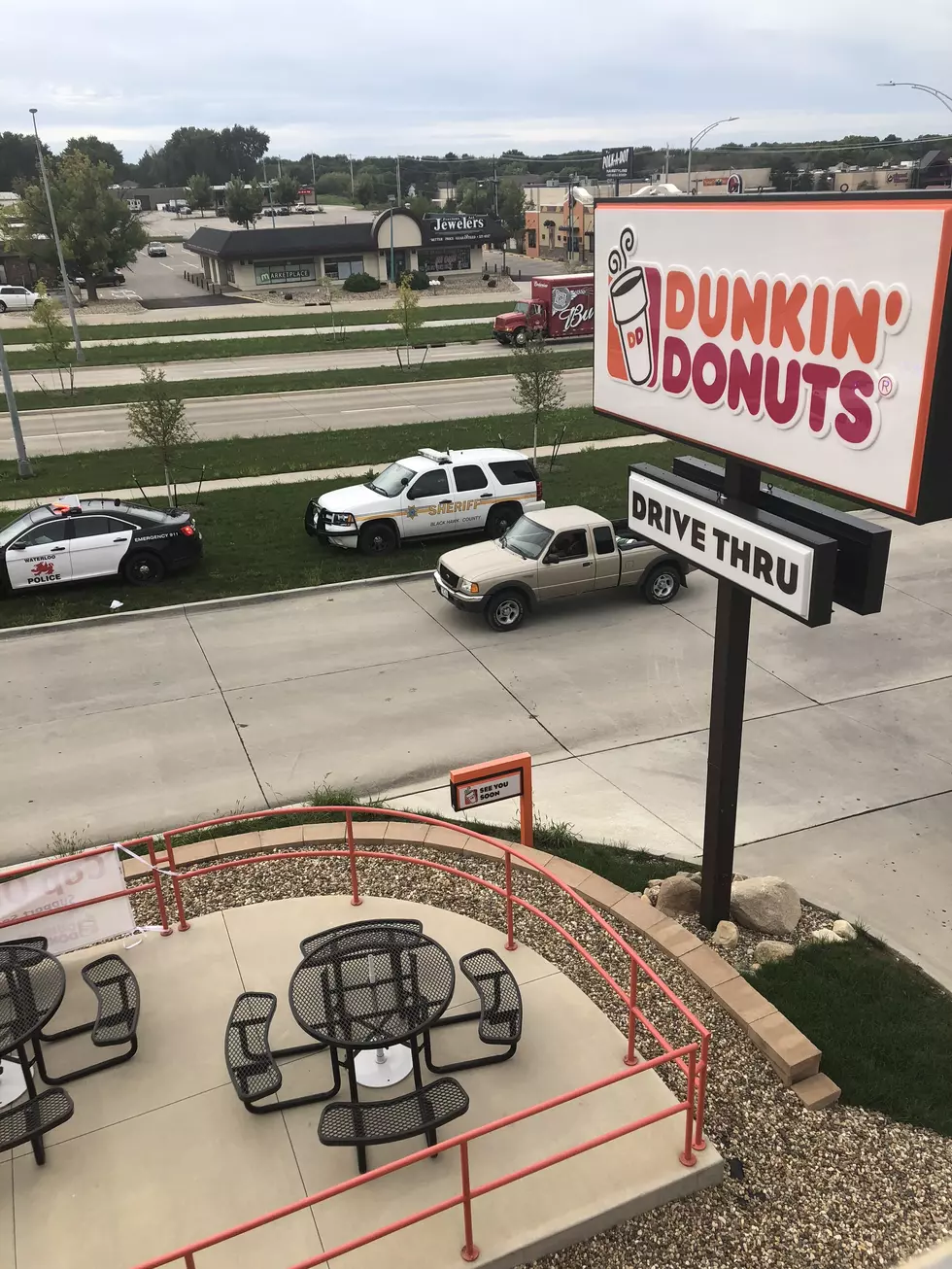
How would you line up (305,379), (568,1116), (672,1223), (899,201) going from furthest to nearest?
(305,379), (568,1116), (672,1223), (899,201)

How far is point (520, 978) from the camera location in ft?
22.6

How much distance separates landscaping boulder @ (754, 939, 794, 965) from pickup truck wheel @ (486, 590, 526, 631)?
750 cm

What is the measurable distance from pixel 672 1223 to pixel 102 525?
44.7 feet

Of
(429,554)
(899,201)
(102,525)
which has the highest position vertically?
(899,201)

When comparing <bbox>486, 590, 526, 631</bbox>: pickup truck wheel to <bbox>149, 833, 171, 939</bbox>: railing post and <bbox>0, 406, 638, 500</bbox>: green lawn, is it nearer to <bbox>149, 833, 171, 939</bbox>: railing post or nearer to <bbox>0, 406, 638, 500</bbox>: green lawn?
<bbox>149, 833, 171, 939</bbox>: railing post

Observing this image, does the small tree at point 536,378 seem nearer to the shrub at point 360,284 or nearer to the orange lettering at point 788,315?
the orange lettering at point 788,315

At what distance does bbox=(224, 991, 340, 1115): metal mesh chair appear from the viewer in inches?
225

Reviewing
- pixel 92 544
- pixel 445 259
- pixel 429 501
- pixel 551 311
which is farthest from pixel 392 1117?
pixel 445 259

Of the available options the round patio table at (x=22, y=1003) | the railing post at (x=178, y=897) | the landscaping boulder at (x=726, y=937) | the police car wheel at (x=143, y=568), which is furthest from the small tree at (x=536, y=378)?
the round patio table at (x=22, y=1003)

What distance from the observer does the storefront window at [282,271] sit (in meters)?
66.1

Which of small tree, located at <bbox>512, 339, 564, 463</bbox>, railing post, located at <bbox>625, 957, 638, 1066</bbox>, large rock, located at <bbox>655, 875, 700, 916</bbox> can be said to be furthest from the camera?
small tree, located at <bbox>512, 339, 564, 463</bbox>

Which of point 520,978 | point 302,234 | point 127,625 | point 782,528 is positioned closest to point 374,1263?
point 520,978

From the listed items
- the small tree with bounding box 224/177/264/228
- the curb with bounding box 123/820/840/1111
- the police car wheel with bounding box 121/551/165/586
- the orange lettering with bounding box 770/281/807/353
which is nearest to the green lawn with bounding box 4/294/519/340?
the small tree with bounding box 224/177/264/228

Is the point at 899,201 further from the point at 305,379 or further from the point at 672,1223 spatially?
the point at 305,379
